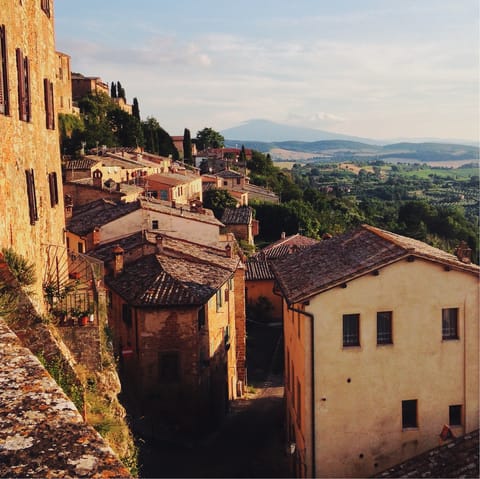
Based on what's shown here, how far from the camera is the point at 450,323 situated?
16547 millimetres

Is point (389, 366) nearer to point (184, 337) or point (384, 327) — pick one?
point (384, 327)

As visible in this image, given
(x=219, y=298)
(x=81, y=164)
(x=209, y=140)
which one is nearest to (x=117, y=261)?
(x=219, y=298)

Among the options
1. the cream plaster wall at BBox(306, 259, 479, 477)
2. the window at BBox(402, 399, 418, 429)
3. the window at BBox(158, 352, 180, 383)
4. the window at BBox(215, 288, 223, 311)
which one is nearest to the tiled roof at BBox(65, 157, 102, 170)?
the window at BBox(215, 288, 223, 311)

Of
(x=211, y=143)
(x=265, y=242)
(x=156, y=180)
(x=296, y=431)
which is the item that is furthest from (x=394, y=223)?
(x=296, y=431)

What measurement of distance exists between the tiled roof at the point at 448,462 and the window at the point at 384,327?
117 inches

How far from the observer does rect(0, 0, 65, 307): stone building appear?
35.9 feet

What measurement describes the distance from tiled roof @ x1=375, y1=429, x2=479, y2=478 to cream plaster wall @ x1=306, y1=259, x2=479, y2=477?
1311mm

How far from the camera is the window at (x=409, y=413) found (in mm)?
16438

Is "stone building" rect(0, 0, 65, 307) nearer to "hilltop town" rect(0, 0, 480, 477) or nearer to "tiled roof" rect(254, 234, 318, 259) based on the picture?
"hilltop town" rect(0, 0, 480, 477)

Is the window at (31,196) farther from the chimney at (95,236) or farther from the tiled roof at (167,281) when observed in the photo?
the chimney at (95,236)

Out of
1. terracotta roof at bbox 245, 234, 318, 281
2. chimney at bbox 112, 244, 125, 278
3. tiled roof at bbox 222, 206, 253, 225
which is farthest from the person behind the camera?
tiled roof at bbox 222, 206, 253, 225

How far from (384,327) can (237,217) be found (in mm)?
37389

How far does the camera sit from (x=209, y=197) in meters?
62.1

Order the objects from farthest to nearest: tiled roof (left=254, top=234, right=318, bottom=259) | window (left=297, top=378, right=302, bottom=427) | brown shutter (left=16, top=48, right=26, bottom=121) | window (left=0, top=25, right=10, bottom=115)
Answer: tiled roof (left=254, top=234, right=318, bottom=259) → window (left=297, top=378, right=302, bottom=427) → brown shutter (left=16, top=48, right=26, bottom=121) → window (left=0, top=25, right=10, bottom=115)
